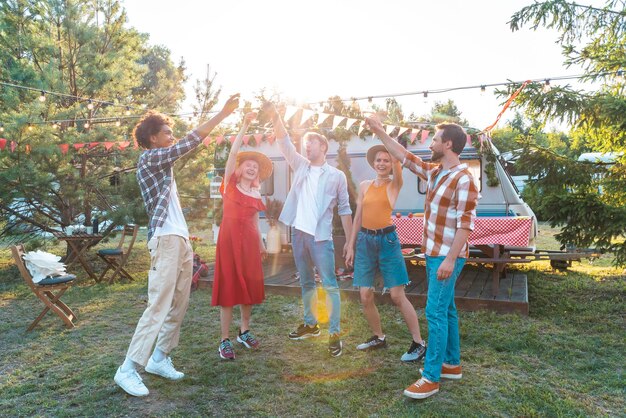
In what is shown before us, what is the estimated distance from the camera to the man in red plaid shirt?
9.89 ft

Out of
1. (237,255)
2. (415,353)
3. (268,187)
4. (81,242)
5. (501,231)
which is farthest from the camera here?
(268,187)

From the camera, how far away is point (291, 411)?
3.03 meters

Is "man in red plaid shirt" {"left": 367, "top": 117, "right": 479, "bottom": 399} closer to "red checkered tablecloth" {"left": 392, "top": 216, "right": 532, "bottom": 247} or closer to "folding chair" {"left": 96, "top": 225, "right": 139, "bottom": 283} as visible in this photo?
"red checkered tablecloth" {"left": 392, "top": 216, "right": 532, "bottom": 247}

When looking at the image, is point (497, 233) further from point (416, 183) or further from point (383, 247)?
point (383, 247)

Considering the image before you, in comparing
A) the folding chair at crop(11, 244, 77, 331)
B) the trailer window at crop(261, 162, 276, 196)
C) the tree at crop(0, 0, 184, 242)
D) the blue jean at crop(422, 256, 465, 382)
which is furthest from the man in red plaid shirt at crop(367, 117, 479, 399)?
the tree at crop(0, 0, 184, 242)

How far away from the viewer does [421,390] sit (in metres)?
3.12

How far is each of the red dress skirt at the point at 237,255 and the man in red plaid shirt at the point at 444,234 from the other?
1569mm

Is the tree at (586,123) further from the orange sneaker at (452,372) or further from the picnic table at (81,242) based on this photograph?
the picnic table at (81,242)

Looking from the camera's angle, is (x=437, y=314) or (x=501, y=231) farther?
(x=501, y=231)

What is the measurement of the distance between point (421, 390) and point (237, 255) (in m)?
1.84

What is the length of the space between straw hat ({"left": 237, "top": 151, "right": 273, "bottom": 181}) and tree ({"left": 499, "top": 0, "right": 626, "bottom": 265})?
10.8 feet

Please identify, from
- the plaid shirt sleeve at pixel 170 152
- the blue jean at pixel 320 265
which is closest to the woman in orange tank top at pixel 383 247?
the blue jean at pixel 320 265

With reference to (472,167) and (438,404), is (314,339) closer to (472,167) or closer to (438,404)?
(438,404)

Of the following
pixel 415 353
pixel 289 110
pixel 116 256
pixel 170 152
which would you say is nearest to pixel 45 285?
pixel 116 256
